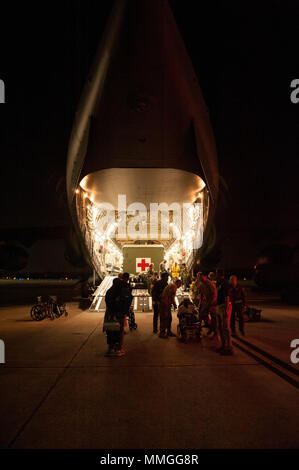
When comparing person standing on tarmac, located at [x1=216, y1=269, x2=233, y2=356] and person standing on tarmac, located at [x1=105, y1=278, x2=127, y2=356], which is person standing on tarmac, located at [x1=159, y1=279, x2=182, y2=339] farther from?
person standing on tarmac, located at [x1=105, y1=278, x2=127, y2=356]

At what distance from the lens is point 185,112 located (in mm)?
15188

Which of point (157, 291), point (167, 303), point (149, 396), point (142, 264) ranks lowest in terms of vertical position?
point (149, 396)

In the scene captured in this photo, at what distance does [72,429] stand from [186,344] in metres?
4.98

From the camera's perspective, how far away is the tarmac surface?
332 centimetres

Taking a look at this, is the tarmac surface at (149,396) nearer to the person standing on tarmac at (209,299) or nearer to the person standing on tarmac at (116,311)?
the person standing on tarmac at (116,311)

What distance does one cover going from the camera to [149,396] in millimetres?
4496

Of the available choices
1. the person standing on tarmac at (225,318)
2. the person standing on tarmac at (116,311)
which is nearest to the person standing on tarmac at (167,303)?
the person standing on tarmac at (225,318)

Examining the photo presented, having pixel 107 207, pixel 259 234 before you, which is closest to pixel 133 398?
pixel 107 207

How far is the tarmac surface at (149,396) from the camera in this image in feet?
10.9

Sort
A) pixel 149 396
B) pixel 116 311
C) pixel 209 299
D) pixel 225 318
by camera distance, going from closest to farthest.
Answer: pixel 149 396 < pixel 116 311 < pixel 225 318 < pixel 209 299

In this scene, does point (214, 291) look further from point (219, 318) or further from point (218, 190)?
point (218, 190)

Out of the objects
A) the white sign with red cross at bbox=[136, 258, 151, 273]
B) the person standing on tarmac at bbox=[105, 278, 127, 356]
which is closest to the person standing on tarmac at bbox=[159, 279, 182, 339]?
the person standing on tarmac at bbox=[105, 278, 127, 356]

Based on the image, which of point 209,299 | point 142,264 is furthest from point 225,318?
point 142,264

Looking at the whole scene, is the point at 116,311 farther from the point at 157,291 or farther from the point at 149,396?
the point at 157,291
